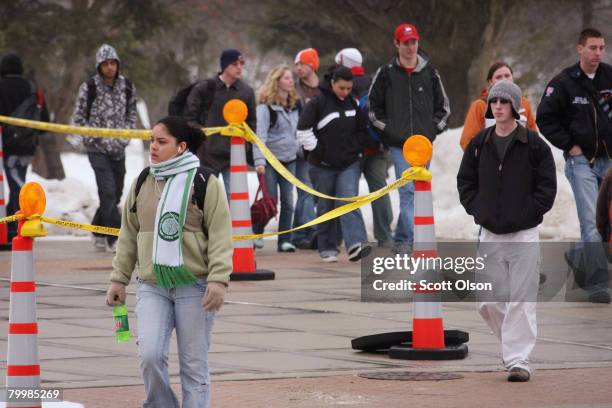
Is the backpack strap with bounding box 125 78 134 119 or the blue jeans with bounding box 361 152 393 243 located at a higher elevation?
the backpack strap with bounding box 125 78 134 119

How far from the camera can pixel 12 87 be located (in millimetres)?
17188

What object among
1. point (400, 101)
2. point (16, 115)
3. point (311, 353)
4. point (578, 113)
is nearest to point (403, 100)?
point (400, 101)

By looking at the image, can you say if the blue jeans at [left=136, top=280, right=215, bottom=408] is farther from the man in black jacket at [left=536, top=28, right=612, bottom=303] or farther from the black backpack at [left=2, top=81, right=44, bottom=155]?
the black backpack at [left=2, top=81, right=44, bottom=155]

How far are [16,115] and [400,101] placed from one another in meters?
4.60

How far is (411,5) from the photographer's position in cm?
2664

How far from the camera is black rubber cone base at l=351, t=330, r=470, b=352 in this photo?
31.6 ft

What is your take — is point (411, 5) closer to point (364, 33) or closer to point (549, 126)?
point (364, 33)

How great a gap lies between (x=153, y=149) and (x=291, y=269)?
7511 millimetres

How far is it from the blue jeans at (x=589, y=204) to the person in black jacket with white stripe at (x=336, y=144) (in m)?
3.11

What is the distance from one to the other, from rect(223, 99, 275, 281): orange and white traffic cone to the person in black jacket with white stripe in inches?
56.8

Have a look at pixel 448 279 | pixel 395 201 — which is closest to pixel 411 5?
pixel 395 201

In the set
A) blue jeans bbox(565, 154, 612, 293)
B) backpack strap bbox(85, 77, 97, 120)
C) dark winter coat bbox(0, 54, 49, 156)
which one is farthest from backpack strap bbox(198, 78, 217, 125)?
blue jeans bbox(565, 154, 612, 293)

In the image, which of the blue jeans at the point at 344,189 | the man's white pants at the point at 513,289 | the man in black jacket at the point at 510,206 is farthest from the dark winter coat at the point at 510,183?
the blue jeans at the point at 344,189

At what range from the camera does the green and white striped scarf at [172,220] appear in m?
7.05
